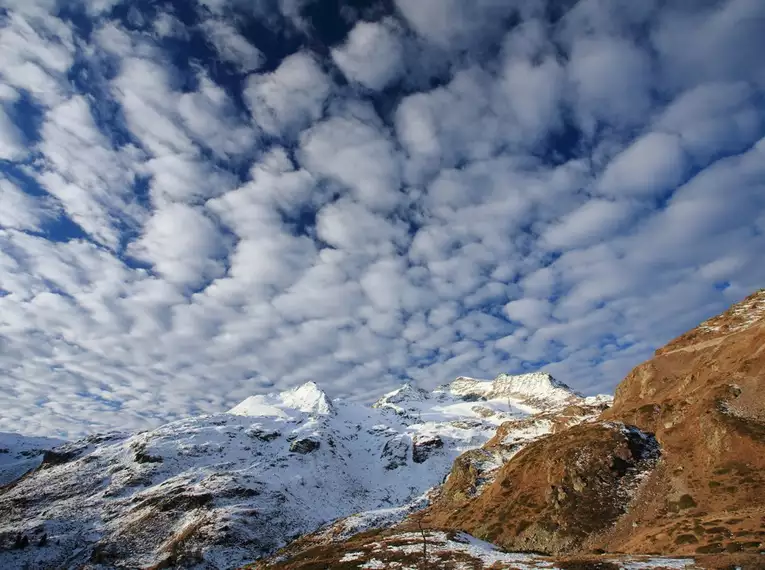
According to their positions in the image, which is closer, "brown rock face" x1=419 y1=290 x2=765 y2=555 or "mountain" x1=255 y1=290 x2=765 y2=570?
"mountain" x1=255 y1=290 x2=765 y2=570

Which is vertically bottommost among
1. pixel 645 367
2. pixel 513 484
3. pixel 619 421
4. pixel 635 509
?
pixel 635 509

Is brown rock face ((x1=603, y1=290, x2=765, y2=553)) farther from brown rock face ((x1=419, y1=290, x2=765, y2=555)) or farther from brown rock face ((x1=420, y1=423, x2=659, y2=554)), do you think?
brown rock face ((x1=420, y1=423, x2=659, y2=554))

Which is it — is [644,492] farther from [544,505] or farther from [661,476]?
[544,505]

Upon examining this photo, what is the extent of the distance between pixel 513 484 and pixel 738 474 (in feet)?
126

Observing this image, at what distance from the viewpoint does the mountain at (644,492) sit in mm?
44616

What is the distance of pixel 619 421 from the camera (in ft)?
277

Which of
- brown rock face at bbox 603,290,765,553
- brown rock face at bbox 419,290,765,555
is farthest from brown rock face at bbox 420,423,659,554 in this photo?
brown rock face at bbox 603,290,765,553

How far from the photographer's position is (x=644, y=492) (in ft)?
206

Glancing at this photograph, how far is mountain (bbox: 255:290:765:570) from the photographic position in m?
44.6

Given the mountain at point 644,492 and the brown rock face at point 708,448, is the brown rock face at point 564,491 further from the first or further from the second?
the brown rock face at point 708,448

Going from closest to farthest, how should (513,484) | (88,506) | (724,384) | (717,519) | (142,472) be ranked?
(717,519), (724,384), (513,484), (88,506), (142,472)

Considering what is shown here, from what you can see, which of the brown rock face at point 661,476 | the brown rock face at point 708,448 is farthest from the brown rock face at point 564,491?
the brown rock face at point 708,448

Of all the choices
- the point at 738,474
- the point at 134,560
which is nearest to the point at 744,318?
the point at 738,474

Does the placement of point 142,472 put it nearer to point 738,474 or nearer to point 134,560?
point 134,560
